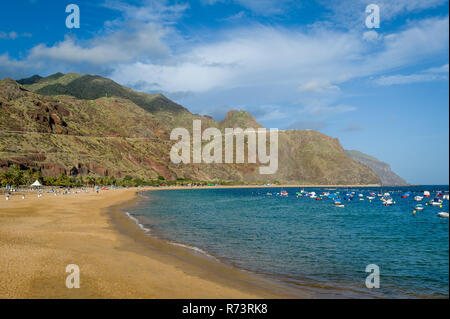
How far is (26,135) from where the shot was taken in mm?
118312

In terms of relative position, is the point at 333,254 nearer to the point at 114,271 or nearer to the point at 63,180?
the point at 114,271

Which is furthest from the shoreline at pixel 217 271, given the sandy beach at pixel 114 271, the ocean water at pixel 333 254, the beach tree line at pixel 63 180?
the beach tree line at pixel 63 180

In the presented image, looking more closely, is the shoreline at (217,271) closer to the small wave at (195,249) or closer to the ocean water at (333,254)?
the small wave at (195,249)

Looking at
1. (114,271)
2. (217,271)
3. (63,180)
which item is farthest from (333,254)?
(63,180)

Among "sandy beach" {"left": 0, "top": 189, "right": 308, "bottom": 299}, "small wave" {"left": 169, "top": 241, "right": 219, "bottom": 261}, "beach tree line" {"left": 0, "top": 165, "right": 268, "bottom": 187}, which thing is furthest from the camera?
"beach tree line" {"left": 0, "top": 165, "right": 268, "bottom": 187}

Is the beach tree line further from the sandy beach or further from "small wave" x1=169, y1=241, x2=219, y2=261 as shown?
"small wave" x1=169, y1=241, x2=219, y2=261

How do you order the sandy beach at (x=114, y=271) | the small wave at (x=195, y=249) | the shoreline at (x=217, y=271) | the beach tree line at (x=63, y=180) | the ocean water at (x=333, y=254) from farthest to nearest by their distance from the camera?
the beach tree line at (x=63, y=180), the small wave at (x=195, y=249), the ocean water at (x=333, y=254), the shoreline at (x=217, y=271), the sandy beach at (x=114, y=271)

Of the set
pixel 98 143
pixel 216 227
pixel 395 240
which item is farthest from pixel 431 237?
pixel 98 143

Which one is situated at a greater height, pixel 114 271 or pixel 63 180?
pixel 63 180

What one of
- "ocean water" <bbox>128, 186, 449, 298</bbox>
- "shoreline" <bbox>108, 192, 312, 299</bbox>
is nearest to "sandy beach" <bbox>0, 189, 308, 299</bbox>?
"shoreline" <bbox>108, 192, 312, 299</bbox>

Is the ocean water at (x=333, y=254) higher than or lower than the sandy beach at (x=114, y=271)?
lower

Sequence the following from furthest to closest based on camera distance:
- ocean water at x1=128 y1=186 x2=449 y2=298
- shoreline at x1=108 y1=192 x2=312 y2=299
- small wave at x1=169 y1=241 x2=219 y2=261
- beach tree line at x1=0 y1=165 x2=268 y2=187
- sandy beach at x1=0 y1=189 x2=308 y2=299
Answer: beach tree line at x1=0 y1=165 x2=268 y2=187, small wave at x1=169 y1=241 x2=219 y2=261, ocean water at x1=128 y1=186 x2=449 y2=298, shoreline at x1=108 y1=192 x2=312 y2=299, sandy beach at x1=0 y1=189 x2=308 y2=299

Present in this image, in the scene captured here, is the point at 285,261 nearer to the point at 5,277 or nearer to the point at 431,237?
the point at 5,277

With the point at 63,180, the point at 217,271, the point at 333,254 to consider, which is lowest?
the point at 333,254
